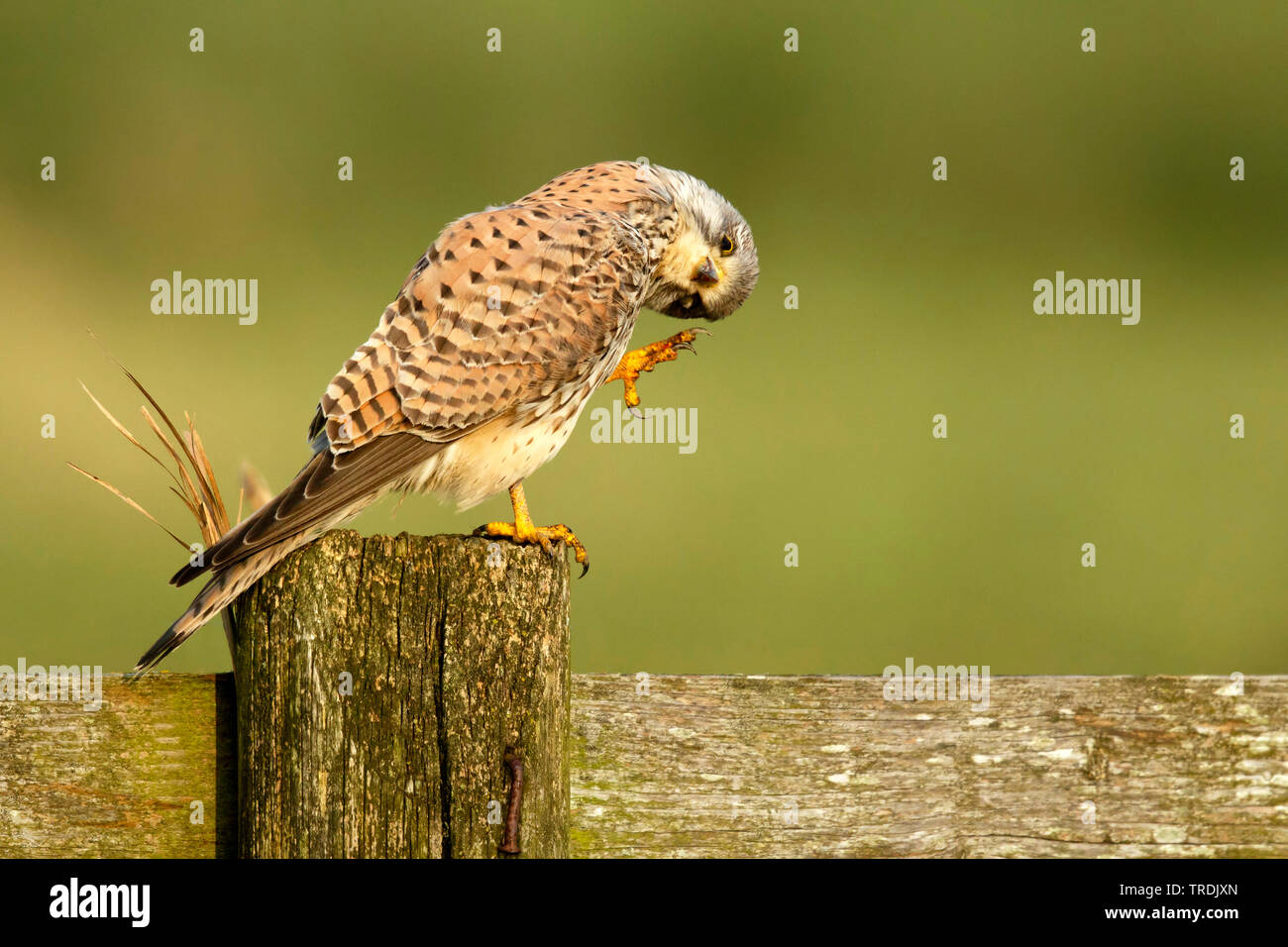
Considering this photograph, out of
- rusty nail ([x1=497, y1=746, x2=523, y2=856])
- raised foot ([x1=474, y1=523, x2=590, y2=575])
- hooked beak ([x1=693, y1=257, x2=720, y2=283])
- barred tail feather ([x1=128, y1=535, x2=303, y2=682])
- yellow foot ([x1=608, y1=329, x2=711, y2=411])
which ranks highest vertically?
hooked beak ([x1=693, y1=257, x2=720, y2=283])

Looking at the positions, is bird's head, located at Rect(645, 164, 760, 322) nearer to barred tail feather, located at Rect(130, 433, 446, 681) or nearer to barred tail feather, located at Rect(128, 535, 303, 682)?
barred tail feather, located at Rect(130, 433, 446, 681)

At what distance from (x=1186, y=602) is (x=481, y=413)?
17.2 ft

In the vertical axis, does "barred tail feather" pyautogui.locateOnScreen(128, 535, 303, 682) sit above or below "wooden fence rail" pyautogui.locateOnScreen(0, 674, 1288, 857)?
above

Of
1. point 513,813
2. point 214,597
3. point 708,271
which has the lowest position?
point 513,813

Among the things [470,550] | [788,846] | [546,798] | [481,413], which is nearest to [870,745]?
[788,846]

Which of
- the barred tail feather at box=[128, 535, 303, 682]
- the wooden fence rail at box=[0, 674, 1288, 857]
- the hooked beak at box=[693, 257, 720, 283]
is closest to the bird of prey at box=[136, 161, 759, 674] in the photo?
the hooked beak at box=[693, 257, 720, 283]

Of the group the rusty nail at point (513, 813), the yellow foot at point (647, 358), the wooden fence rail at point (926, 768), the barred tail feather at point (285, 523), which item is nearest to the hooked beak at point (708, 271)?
the yellow foot at point (647, 358)

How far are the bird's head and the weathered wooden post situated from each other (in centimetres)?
178

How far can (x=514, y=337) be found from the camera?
10.1ft

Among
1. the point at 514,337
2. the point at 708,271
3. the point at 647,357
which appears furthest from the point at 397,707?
the point at 708,271

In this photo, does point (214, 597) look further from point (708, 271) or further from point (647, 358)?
point (708, 271)

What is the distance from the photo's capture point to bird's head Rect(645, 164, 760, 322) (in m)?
3.55

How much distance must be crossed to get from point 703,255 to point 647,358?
396 mm

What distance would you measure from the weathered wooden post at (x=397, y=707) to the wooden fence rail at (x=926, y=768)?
189mm
